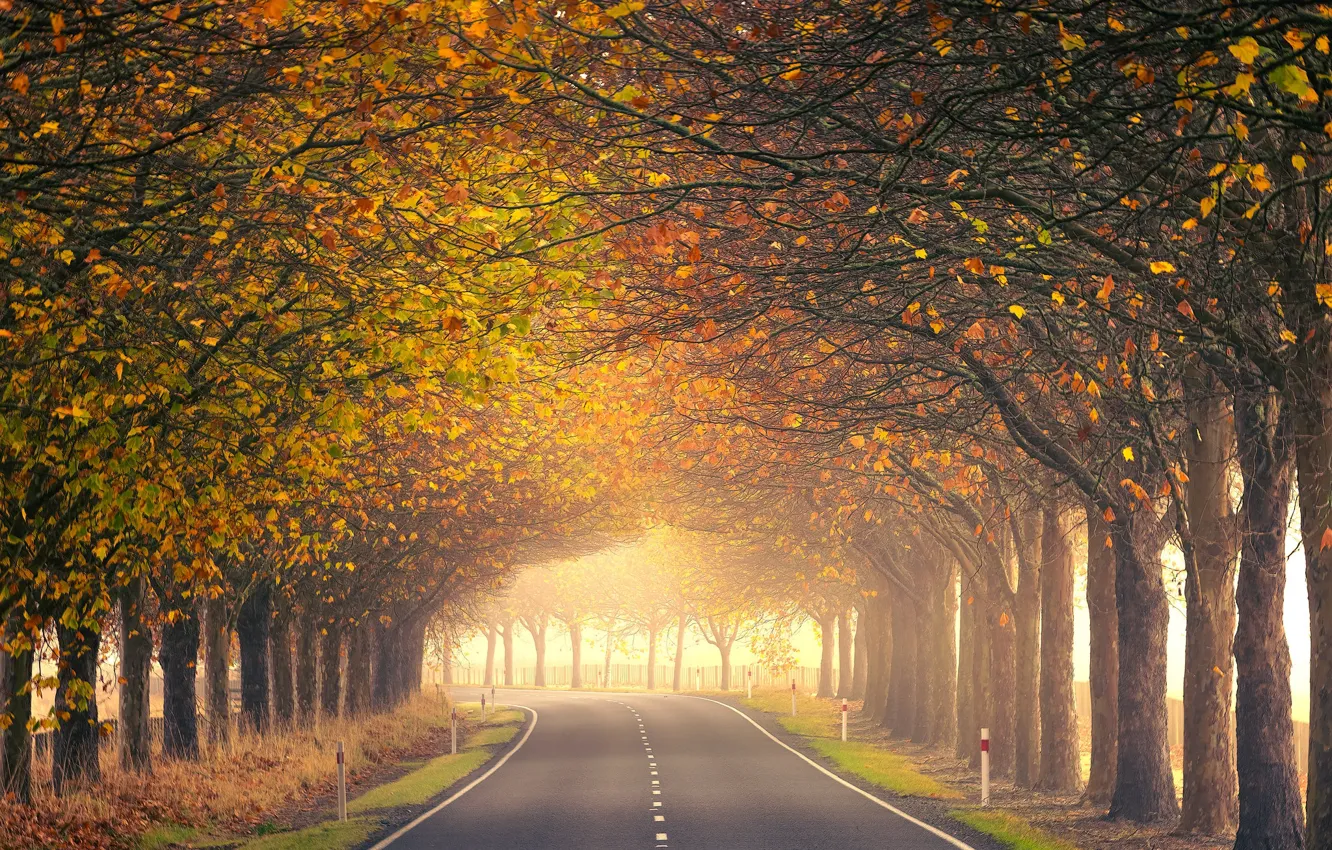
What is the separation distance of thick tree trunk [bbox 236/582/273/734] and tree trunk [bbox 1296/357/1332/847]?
22.3 m

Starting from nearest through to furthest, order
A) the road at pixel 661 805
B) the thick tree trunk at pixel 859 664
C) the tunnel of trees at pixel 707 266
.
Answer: the tunnel of trees at pixel 707 266 → the road at pixel 661 805 → the thick tree trunk at pixel 859 664

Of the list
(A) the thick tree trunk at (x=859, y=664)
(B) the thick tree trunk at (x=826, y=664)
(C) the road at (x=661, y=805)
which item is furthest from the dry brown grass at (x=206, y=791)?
(B) the thick tree trunk at (x=826, y=664)

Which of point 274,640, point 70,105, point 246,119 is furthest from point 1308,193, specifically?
point 274,640

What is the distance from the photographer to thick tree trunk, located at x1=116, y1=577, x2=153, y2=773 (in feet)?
73.4

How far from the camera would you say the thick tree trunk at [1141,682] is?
19.3m

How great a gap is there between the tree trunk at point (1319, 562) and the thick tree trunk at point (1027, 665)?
12977 mm

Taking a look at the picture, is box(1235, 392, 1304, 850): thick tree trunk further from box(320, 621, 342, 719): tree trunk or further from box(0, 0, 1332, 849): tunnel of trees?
box(320, 621, 342, 719): tree trunk

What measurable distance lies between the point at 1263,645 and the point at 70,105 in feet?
40.2

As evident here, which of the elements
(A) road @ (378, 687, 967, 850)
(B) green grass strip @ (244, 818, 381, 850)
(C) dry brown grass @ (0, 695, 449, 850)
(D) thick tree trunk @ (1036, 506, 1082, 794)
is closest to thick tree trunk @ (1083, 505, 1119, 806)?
(D) thick tree trunk @ (1036, 506, 1082, 794)

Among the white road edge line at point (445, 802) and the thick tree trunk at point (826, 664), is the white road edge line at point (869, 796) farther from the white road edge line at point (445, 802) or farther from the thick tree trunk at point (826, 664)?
the thick tree trunk at point (826, 664)

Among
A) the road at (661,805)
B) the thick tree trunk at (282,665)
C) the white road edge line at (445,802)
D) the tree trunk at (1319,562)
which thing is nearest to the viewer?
the tree trunk at (1319,562)

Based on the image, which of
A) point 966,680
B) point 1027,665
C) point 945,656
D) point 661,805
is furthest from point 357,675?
point 1027,665

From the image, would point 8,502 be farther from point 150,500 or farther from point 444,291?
point 444,291

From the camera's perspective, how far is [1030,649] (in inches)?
1031
